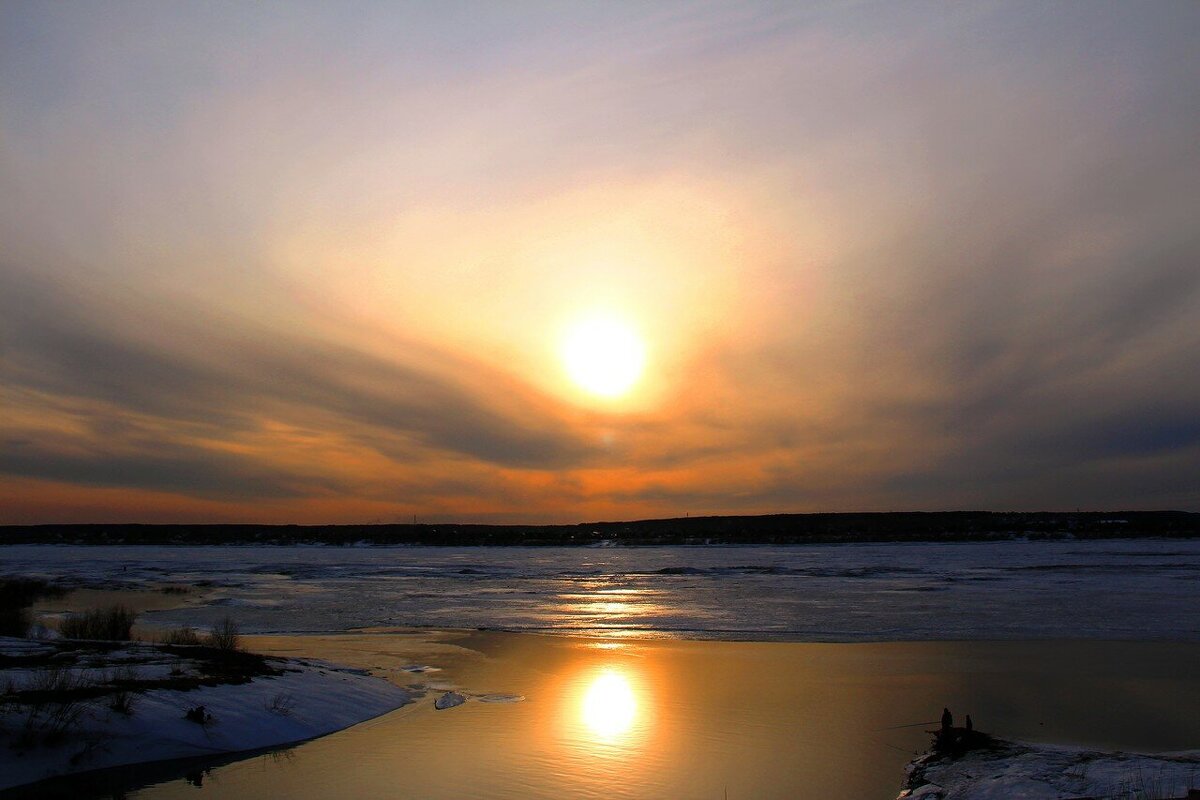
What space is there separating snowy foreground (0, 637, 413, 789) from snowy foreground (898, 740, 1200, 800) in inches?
327

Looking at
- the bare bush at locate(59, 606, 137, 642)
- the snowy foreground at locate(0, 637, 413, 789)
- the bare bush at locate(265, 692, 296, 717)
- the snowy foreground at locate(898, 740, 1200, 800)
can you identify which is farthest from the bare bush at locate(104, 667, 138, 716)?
the snowy foreground at locate(898, 740, 1200, 800)

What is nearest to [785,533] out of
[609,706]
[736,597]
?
[736,597]

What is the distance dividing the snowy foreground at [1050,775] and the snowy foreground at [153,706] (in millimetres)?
8317

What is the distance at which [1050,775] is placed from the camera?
9.63 m

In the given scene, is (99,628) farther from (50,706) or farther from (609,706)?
(609,706)

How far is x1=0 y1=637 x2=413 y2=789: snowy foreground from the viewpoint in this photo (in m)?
9.97

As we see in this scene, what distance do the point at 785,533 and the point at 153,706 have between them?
4521 inches

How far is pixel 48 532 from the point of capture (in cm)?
16900

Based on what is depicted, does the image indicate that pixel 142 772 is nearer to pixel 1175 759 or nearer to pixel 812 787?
pixel 812 787

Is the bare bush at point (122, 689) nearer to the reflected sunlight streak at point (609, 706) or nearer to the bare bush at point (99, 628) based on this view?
the reflected sunlight streak at point (609, 706)

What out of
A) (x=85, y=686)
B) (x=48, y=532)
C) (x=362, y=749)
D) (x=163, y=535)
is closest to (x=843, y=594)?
(x=362, y=749)

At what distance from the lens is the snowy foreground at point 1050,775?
8.85 meters

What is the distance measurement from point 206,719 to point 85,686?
1.68 metres

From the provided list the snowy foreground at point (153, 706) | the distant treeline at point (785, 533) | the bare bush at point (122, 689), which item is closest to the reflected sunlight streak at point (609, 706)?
the snowy foreground at point (153, 706)
